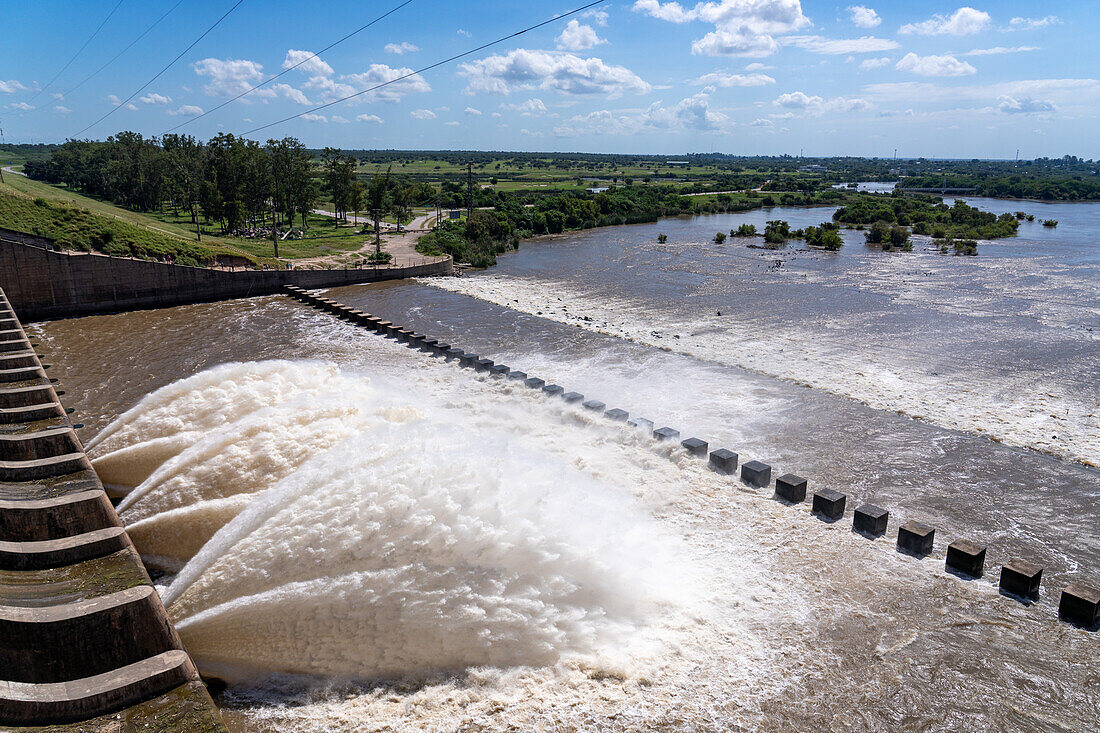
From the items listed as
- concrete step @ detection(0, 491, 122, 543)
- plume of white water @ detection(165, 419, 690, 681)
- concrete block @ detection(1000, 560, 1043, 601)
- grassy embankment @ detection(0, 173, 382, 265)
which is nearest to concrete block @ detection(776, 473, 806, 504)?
plume of white water @ detection(165, 419, 690, 681)

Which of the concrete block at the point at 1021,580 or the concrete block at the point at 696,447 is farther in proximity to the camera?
the concrete block at the point at 696,447

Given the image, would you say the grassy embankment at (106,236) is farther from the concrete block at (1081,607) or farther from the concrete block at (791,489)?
the concrete block at (1081,607)

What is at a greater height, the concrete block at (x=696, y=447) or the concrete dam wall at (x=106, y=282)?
the concrete dam wall at (x=106, y=282)

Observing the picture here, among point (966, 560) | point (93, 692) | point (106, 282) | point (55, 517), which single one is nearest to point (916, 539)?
point (966, 560)

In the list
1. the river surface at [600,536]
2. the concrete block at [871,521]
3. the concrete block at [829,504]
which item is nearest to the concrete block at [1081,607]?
the river surface at [600,536]

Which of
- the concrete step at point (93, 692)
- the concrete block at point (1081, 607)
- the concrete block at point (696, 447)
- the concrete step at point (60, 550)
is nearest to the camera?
the concrete step at point (93, 692)

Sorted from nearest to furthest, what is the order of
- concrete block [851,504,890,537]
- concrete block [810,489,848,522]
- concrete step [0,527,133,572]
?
concrete step [0,527,133,572] → concrete block [851,504,890,537] → concrete block [810,489,848,522]

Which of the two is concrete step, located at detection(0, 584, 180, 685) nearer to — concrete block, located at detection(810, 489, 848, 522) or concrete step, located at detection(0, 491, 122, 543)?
concrete step, located at detection(0, 491, 122, 543)
